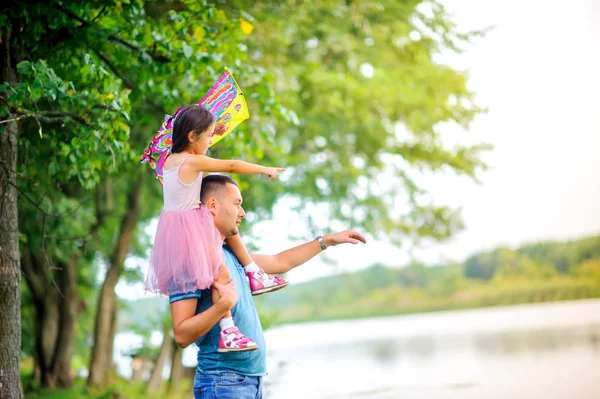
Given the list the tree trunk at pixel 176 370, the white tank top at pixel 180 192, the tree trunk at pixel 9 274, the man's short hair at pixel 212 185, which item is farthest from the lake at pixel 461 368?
the white tank top at pixel 180 192

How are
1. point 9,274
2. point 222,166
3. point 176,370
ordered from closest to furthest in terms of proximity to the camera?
point 222,166, point 9,274, point 176,370

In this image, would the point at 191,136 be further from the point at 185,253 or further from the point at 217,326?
the point at 217,326

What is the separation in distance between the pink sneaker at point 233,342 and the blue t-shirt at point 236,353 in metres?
0.05

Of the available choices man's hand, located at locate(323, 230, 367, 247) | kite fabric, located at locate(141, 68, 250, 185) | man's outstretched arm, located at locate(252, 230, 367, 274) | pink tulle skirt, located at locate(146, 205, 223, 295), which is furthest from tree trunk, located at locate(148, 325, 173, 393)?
pink tulle skirt, located at locate(146, 205, 223, 295)

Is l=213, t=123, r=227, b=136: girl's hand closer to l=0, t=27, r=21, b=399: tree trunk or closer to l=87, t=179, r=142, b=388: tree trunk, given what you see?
l=0, t=27, r=21, b=399: tree trunk

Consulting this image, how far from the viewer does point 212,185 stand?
12.0 feet

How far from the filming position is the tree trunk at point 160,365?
510 inches

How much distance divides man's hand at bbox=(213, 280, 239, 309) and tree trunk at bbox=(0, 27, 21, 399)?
2642 mm

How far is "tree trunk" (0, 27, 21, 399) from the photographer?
5457 mm

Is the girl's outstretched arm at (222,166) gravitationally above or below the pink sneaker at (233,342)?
above

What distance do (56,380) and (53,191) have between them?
18.6 ft

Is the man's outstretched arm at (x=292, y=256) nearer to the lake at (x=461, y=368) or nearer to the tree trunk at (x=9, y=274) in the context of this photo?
the tree trunk at (x=9, y=274)

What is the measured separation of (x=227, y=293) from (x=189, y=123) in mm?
783

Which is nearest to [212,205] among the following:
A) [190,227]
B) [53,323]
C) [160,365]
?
[190,227]
